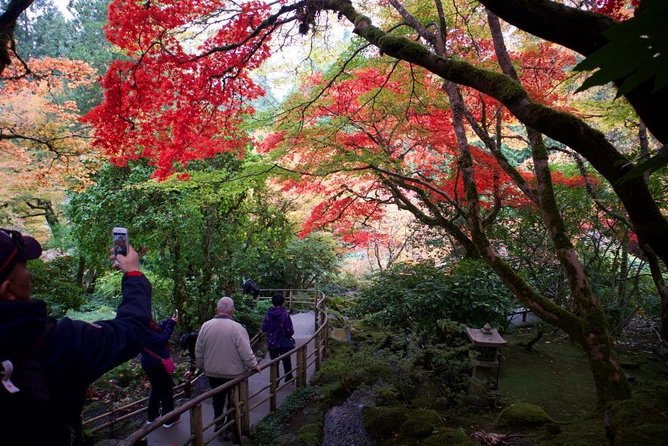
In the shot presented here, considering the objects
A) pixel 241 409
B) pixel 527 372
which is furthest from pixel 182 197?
pixel 527 372

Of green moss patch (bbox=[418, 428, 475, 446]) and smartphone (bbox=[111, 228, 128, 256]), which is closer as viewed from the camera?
smartphone (bbox=[111, 228, 128, 256])

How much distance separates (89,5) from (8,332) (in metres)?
29.7

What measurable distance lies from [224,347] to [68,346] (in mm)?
3391

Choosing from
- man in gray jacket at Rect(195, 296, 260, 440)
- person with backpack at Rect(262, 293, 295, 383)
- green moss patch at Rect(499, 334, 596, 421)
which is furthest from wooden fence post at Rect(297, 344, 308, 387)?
green moss patch at Rect(499, 334, 596, 421)

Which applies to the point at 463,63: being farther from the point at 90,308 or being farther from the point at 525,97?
the point at 90,308

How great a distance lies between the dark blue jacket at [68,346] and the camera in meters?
1.19

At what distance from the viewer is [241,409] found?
482cm

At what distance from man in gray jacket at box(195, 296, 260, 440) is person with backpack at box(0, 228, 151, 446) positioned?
311 cm

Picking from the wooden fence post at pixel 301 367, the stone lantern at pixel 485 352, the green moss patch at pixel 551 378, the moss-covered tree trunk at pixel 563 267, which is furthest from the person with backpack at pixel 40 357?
the green moss patch at pixel 551 378

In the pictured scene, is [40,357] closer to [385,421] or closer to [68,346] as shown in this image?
[68,346]

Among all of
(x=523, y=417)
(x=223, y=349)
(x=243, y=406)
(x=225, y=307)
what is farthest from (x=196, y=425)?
(x=523, y=417)

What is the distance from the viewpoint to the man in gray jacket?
4484mm

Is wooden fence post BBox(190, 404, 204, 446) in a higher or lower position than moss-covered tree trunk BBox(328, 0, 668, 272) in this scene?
lower

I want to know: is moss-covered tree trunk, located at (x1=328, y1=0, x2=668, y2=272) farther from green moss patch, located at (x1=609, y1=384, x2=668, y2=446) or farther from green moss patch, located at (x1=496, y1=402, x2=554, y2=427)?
green moss patch, located at (x1=496, y1=402, x2=554, y2=427)
